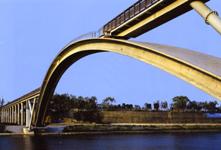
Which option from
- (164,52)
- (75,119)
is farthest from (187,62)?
(75,119)

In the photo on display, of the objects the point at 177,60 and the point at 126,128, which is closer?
the point at 177,60

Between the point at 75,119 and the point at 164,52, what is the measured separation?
99894mm

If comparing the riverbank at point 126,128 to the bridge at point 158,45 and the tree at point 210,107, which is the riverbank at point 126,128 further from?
the bridge at point 158,45

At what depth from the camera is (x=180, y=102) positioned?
15525 cm

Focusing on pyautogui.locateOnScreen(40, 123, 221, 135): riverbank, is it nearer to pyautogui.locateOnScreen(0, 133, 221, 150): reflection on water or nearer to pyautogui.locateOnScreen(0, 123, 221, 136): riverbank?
pyautogui.locateOnScreen(0, 123, 221, 136): riverbank

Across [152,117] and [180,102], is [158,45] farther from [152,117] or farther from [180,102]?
[180,102]

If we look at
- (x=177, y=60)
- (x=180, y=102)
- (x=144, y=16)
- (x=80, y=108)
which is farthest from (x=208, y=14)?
(x=180, y=102)

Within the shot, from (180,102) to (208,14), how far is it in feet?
446

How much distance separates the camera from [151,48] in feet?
87.4

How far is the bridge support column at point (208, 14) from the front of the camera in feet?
67.6

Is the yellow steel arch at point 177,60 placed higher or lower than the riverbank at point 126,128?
higher

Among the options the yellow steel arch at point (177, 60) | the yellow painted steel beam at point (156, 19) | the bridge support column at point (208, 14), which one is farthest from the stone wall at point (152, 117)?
the bridge support column at point (208, 14)

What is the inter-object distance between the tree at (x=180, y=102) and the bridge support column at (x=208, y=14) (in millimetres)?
132264

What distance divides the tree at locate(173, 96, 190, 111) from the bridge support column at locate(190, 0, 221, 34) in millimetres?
A: 132264
